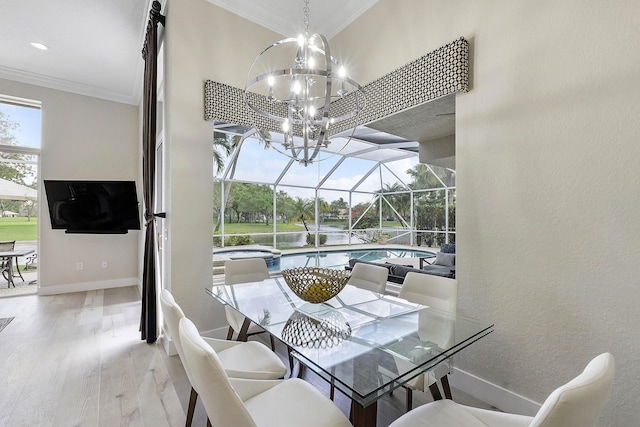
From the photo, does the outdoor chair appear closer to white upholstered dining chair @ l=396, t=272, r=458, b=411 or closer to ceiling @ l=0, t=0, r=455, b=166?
ceiling @ l=0, t=0, r=455, b=166

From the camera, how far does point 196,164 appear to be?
268 centimetres

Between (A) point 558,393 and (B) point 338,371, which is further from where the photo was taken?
A: (B) point 338,371

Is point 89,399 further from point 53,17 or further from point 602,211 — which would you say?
point 53,17

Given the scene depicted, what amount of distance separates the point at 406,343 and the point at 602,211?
4.13 ft

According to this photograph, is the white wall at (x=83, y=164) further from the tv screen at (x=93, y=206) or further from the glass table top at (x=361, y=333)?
the glass table top at (x=361, y=333)

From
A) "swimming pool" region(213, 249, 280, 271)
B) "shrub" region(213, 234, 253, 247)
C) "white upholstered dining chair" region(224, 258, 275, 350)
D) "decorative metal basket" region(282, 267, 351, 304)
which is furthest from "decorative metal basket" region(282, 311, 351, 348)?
"shrub" region(213, 234, 253, 247)

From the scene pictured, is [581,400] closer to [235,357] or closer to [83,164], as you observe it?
[235,357]

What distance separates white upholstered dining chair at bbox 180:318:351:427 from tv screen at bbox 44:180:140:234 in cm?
412

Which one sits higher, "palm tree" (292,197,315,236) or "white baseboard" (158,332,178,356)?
"palm tree" (292,197,315,236)

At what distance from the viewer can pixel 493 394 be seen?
1911 millimetres

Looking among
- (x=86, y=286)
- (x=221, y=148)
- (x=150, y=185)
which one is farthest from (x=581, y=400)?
(x=221, y=148)

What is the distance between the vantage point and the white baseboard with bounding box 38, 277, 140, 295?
14.8 feet

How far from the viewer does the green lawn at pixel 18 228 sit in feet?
15.3

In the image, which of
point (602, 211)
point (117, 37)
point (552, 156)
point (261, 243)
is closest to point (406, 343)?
point (602, 211)
